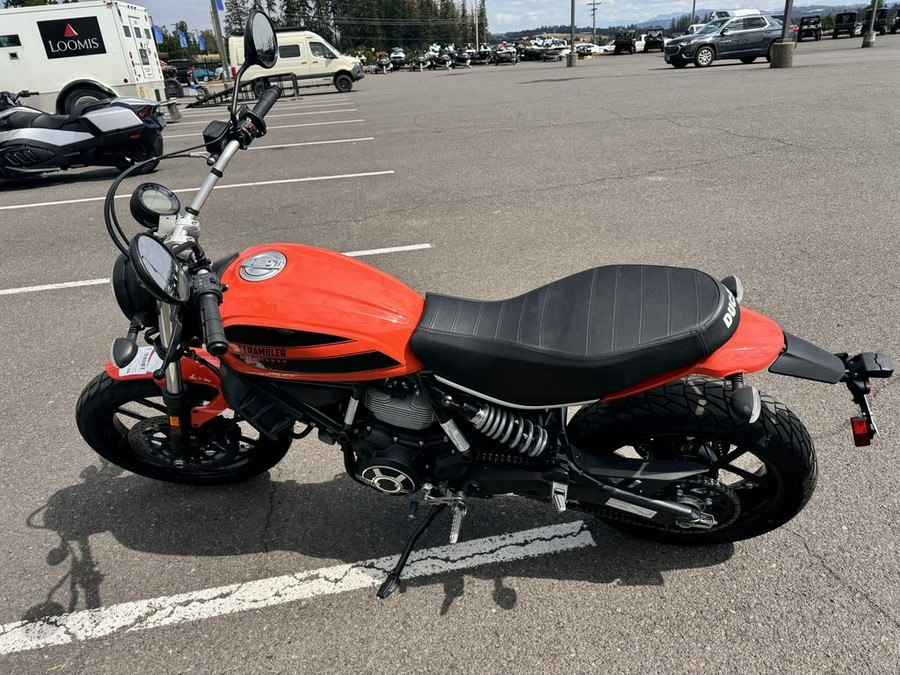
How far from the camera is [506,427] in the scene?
6.77ft

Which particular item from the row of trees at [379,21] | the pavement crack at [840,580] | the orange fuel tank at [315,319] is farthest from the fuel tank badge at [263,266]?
the row of trees at [379,21]

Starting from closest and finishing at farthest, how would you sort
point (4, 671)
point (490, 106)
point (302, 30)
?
point (4, 671), point (490, 106), point (302, 30)

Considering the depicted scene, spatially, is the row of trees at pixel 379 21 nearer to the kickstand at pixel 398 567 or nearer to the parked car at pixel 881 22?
the parked car at pixel 881 22

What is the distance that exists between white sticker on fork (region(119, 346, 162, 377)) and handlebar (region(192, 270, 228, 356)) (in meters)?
0.92

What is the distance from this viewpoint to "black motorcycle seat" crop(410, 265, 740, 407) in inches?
71.6

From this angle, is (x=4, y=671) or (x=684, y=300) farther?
(x=4, y=671)

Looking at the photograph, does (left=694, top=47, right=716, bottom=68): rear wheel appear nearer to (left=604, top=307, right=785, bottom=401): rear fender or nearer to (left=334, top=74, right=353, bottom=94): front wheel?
(left=334, top=74, right=353, bottom=94): front wheel

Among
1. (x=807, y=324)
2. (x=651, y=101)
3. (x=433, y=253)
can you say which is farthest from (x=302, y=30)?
(x=807, y=324)

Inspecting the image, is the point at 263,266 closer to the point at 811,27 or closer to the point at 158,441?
the point at 158,441

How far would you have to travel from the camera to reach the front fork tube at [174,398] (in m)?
2.03

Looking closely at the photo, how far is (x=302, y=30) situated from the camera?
2419cm

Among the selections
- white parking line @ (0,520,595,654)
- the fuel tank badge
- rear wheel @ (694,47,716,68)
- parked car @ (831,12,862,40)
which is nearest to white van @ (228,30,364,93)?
rear wheel @ (694,47,716,68)

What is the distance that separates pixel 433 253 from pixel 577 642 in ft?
12.8

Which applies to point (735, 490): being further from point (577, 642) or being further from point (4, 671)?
point (4, 671)
